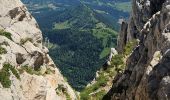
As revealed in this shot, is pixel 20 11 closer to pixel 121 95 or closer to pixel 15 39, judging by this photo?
pixel 15 39

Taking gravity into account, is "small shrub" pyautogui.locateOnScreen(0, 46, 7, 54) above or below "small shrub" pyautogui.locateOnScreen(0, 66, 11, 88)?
above

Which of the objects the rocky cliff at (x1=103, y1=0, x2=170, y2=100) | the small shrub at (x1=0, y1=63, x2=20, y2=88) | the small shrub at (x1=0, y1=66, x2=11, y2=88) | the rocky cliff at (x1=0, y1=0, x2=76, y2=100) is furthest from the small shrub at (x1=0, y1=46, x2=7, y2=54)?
the rocky cliff at (x1=103, y1=0, x2=170, y2=100)

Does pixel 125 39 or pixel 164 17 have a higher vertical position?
pixel 164 17

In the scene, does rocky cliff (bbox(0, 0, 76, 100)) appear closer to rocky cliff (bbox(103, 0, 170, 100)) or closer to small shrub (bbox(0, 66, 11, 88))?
small shrub (bbox(0, 66, 11, 88))

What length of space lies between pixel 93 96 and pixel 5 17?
102 ft

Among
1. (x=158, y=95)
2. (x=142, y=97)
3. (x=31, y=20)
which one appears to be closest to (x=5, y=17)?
(x=31, y=20)

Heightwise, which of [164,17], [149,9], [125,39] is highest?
[164,17]

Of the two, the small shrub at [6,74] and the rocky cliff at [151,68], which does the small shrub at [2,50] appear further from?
the rocky cliff at [151,68]

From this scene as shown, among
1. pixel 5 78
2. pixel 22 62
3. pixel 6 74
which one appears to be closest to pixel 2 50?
pixel 6 74

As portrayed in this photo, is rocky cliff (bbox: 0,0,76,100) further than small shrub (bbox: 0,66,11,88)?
Yes

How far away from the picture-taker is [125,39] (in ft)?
438

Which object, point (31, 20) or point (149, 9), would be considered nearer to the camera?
point (31, 20)

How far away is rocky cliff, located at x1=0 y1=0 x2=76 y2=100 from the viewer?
149ft

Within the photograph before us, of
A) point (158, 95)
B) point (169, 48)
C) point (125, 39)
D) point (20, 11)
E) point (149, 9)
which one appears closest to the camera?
point (158, 95)
